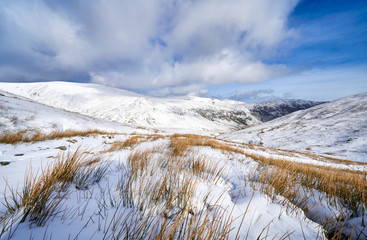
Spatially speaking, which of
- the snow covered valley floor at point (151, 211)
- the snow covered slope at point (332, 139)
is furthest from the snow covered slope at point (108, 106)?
the snow covered valley floor at point (151, 211)

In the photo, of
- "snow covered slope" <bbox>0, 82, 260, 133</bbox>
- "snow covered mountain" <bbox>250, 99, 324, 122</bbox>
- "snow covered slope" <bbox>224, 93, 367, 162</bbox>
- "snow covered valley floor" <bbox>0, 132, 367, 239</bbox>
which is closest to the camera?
"snow covered valley floor" <bbox>0, 132, 367, 239</bbox>

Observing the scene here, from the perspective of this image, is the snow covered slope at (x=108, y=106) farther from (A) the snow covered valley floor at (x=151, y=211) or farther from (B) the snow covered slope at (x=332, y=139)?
(A) the snow covered valley floor at (x=151, y=211)

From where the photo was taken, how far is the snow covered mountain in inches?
6373

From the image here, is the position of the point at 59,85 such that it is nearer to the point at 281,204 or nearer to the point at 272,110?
the point at 281,204

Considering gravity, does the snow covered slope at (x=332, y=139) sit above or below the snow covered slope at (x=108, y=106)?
below

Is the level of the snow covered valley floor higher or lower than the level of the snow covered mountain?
lower

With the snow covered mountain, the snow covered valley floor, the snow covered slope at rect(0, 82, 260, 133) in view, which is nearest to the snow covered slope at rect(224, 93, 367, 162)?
the snow covered valley floor

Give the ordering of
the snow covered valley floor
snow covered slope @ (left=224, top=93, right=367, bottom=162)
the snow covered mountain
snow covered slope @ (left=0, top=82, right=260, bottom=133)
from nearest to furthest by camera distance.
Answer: the snow covered valley floor < snow covered slope @ (left=224, top=93, right=367, bottom=162) < snow covered slope @ (left=0, top=82, right=260, bottom=133) < the snow covered mountain

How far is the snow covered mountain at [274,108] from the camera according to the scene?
162 m

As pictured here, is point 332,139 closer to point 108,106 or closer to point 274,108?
point 108,106

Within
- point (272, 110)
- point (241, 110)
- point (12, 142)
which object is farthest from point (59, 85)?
point (272, 110)

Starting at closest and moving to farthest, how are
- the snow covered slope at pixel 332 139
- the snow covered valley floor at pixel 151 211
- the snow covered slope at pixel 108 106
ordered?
the snow covered valley floor at pixel 151 211 < the snow covered slope at pixel 332 139 < the snow covered slope at pixel 108 106

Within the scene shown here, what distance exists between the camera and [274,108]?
6890 inches

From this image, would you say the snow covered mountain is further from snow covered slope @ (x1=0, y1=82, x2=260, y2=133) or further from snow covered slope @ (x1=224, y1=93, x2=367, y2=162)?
snow covered slope @ (x1=224, y1=93, x2=367, y2=162)
